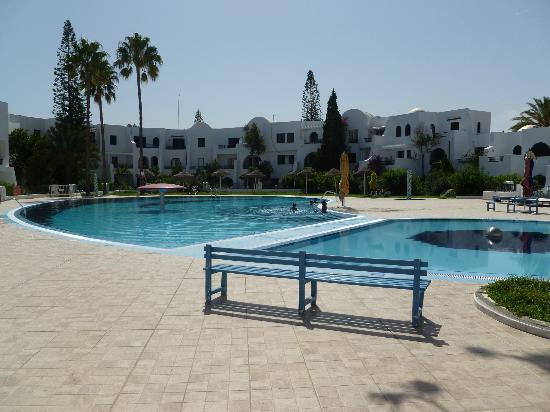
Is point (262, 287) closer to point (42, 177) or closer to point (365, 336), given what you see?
point (365, 336)

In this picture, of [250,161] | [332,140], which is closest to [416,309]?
[332,140]

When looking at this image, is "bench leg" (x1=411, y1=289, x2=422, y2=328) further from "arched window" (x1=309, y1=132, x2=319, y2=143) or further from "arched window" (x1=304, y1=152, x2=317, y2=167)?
"arched window" (x1=309, y1=132, x2=319, y2=143)

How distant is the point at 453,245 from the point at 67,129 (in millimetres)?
42056

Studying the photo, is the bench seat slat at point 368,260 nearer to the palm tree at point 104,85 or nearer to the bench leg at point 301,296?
the bench leg at point 301,296

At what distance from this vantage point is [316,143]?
56.8m

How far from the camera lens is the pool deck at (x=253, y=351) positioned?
402cm

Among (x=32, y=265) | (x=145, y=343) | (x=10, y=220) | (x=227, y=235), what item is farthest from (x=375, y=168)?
(x=145, y=343)

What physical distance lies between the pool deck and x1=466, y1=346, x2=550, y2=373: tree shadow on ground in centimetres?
2

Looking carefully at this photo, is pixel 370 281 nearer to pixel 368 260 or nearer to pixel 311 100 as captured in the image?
pixel 368 260

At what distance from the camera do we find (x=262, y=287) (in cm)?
790

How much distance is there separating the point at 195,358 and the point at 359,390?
1.76 metres

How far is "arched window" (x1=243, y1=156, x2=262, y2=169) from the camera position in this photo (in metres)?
59.8

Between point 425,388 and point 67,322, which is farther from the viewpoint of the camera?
point 67,322

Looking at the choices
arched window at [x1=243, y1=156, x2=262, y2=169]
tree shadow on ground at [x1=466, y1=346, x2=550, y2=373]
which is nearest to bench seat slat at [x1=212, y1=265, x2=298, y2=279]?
tree shadow on ground at [x1=466, y1=346, x2=550, y2=373]
